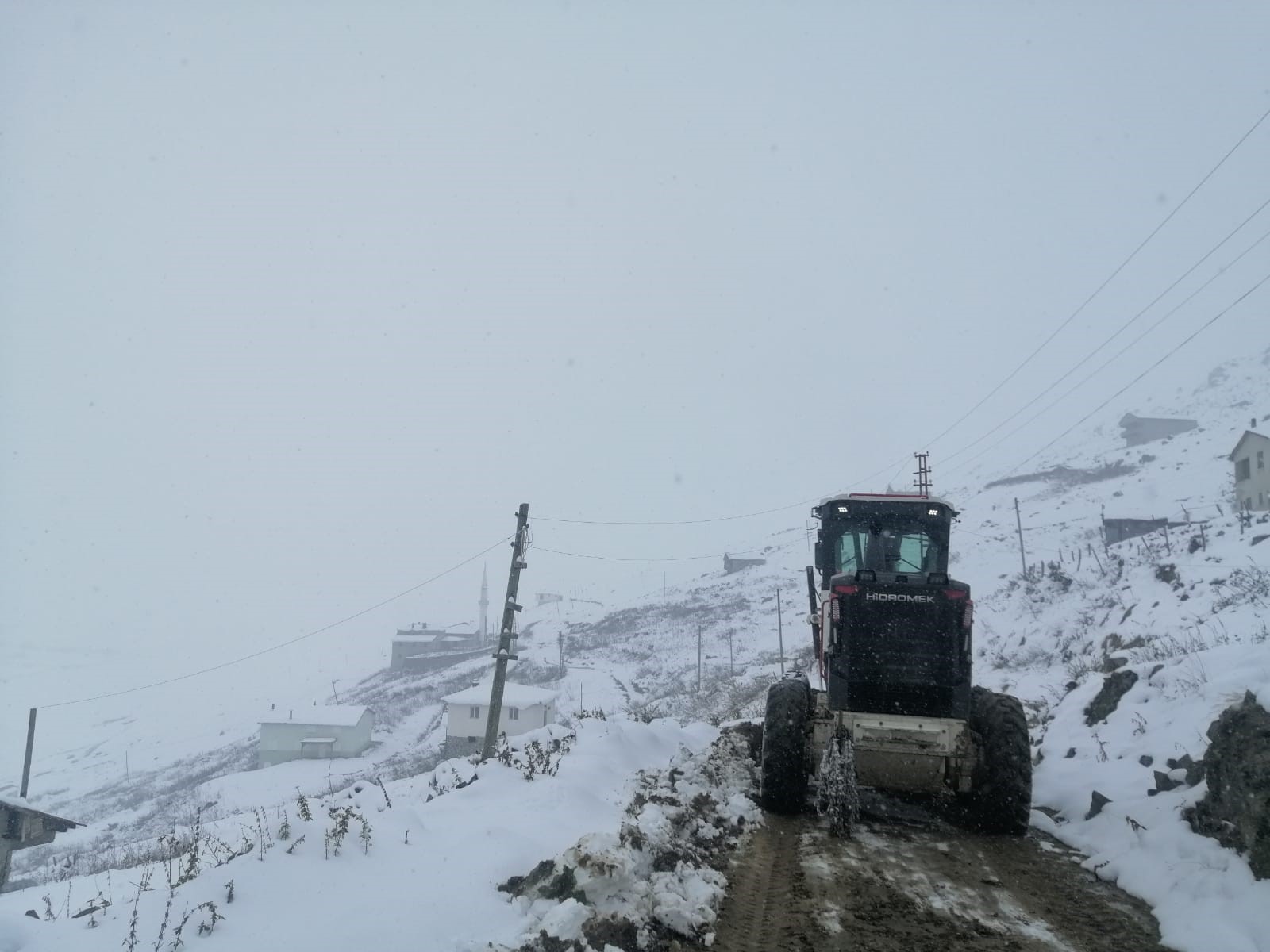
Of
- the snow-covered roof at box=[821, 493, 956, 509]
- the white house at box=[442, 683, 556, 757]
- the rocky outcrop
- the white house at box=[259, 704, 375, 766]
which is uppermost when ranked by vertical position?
the snow-covered roof at box=[821, 493, 956, 509]

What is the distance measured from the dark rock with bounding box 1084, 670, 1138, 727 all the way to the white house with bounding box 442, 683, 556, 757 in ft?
139

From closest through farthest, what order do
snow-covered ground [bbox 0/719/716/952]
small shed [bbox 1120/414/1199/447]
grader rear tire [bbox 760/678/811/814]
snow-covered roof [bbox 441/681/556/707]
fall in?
1. snow-covered ground [bbox 0/719/716/952]
2. grader rear tire [bbox 760/678/811/814]
3. snow-covered roof [bbox 441/681/556/707]
4. small shed [bbox 1120/414/1199/447]

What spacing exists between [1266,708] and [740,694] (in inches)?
1100

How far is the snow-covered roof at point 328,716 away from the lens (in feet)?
188

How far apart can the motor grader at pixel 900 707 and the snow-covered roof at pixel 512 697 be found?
43243 mm

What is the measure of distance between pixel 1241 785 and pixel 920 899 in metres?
2.62

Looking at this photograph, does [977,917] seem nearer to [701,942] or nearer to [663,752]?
[701,942]

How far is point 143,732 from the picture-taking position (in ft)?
305

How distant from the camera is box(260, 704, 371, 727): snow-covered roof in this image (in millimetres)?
57312

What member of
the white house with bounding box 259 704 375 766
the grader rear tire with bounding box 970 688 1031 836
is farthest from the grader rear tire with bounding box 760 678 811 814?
the white house with bounding box 259 704 375 766

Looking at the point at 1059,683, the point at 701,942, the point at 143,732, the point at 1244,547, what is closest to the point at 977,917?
the point at 701,942

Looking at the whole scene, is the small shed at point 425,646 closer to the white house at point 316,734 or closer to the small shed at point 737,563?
the white house at point 316,734

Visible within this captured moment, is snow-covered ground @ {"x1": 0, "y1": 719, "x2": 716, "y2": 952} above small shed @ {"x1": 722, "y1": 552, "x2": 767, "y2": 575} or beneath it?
beneath

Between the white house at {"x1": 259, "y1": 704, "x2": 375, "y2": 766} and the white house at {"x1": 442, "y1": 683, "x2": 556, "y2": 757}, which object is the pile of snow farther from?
the white house at {"x1": 259, "y1": 704, "x2": 375, "y2": 766}
